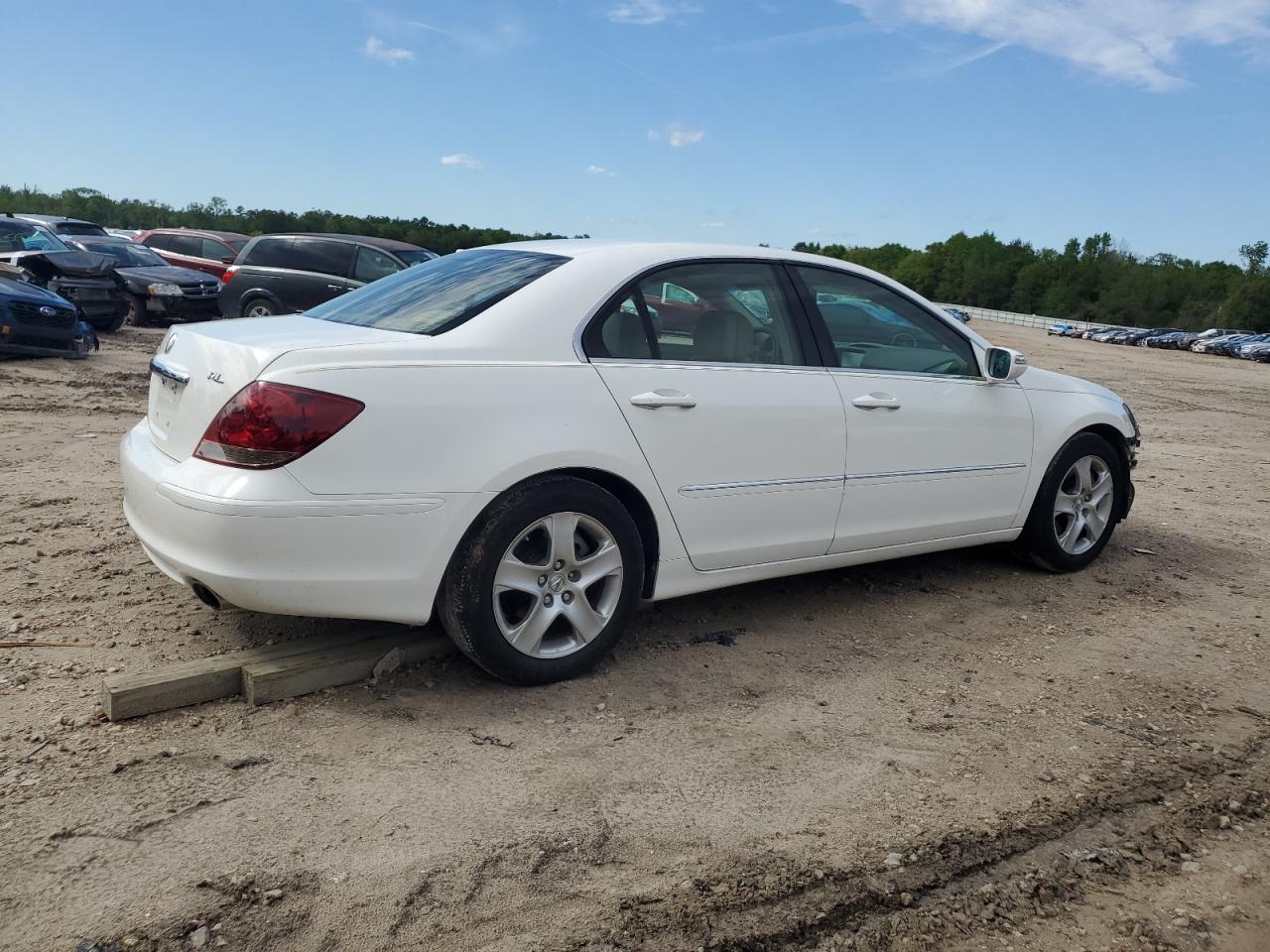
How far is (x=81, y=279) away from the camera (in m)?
16.4

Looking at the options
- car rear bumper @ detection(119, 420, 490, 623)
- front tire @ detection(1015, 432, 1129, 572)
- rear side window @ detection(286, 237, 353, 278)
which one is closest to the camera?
car rear bumper @ detection(119, 420, 490, 623)

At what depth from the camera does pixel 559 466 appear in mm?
3727

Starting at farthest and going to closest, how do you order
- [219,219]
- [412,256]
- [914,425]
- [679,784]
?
[219,219]
[412,256]
[914,425]
[679,784]

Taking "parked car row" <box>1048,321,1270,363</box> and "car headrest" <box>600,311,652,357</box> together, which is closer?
"car headrest" <box>600,311,652,357</box>

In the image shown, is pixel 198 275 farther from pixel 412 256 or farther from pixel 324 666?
pixel 324 666

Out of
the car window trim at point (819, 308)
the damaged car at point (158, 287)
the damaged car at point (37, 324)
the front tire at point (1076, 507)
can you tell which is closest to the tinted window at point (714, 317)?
the car window trim at point (819, 308)

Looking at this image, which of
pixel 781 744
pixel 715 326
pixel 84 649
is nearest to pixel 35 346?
pixel 84 649

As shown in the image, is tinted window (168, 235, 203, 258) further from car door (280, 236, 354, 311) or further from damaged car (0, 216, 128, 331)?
car door (280, 236, 354, 311)

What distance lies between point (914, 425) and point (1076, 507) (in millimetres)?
1529

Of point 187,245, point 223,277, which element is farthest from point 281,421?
point 187,245

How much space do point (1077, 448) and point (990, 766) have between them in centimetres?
273

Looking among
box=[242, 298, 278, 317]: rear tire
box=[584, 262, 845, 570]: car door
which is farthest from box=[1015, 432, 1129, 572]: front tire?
box=[242, 298, 278, 317]: rear tire

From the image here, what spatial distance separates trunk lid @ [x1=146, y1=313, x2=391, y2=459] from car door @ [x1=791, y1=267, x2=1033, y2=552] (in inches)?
80.9

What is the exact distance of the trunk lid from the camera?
3.51 m
